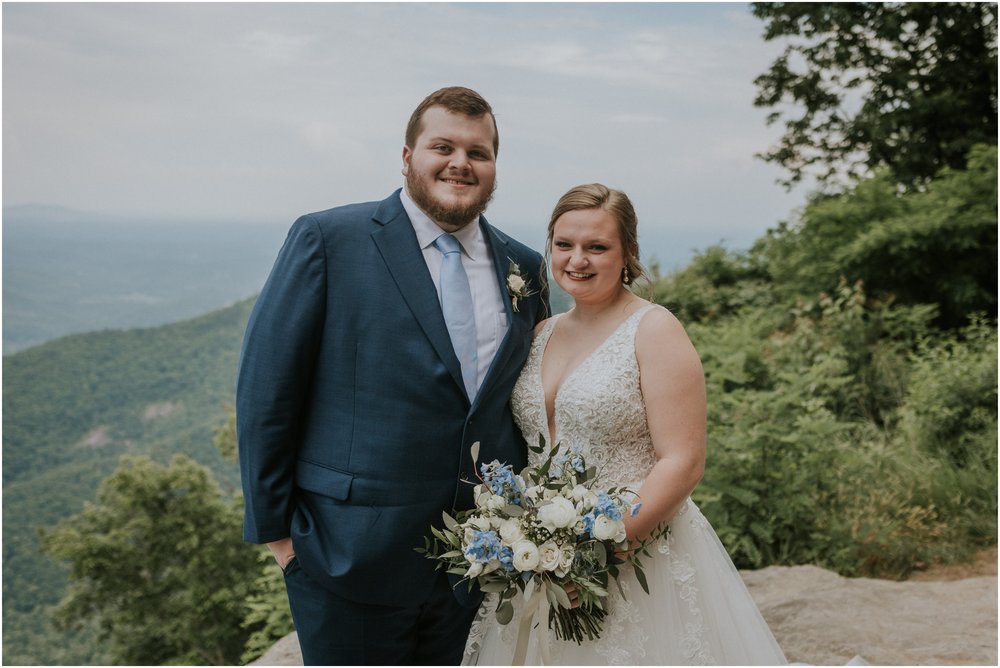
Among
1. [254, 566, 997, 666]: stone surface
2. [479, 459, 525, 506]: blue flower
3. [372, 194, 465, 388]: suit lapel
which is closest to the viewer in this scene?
[479, 459, 525, 506]: blue flower

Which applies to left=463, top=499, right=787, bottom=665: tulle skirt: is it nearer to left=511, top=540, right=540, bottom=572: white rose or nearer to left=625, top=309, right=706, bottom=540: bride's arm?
left=625, top=309, right=706, bottom=540: bride's arm

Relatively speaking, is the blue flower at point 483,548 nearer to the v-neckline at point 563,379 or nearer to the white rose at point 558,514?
the white rose at point 558,514

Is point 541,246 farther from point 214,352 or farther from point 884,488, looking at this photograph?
point 214,352

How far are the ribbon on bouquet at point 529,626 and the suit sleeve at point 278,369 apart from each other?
32.1 inches

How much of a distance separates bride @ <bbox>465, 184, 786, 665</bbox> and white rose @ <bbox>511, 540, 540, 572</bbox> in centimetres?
47

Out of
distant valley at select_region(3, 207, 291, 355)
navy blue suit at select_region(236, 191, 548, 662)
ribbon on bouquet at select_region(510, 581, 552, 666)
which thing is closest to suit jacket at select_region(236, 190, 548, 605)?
navy blue suit at select_region(236, 191, 548, 662)

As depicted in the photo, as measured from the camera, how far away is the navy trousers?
2.65 metres

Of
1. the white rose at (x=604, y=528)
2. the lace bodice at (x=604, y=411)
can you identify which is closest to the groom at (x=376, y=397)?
the lace bodice at (x=604, y=411)

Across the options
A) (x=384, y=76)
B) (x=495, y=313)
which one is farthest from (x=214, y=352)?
(x=495, y=313)

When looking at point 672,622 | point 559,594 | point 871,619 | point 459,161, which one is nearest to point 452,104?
point 459,161

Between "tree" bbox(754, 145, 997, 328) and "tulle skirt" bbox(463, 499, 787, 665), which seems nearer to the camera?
"tulle skirt" bbox(463, 499, 787, 665)

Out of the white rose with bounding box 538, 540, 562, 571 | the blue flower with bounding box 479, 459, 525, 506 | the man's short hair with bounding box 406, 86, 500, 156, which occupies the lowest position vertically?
the white rose with bounding box 538, 540, 562, 571

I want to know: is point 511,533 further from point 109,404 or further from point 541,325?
point 109,404

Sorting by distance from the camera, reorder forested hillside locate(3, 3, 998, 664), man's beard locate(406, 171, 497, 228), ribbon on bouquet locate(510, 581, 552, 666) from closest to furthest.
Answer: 1. ribbon on bouquet locate(510, 581, 552, 666)
2. man's beard locate(406, 171, 497, 228)
3. forested hillside locate(3, 3, 998, 664)
